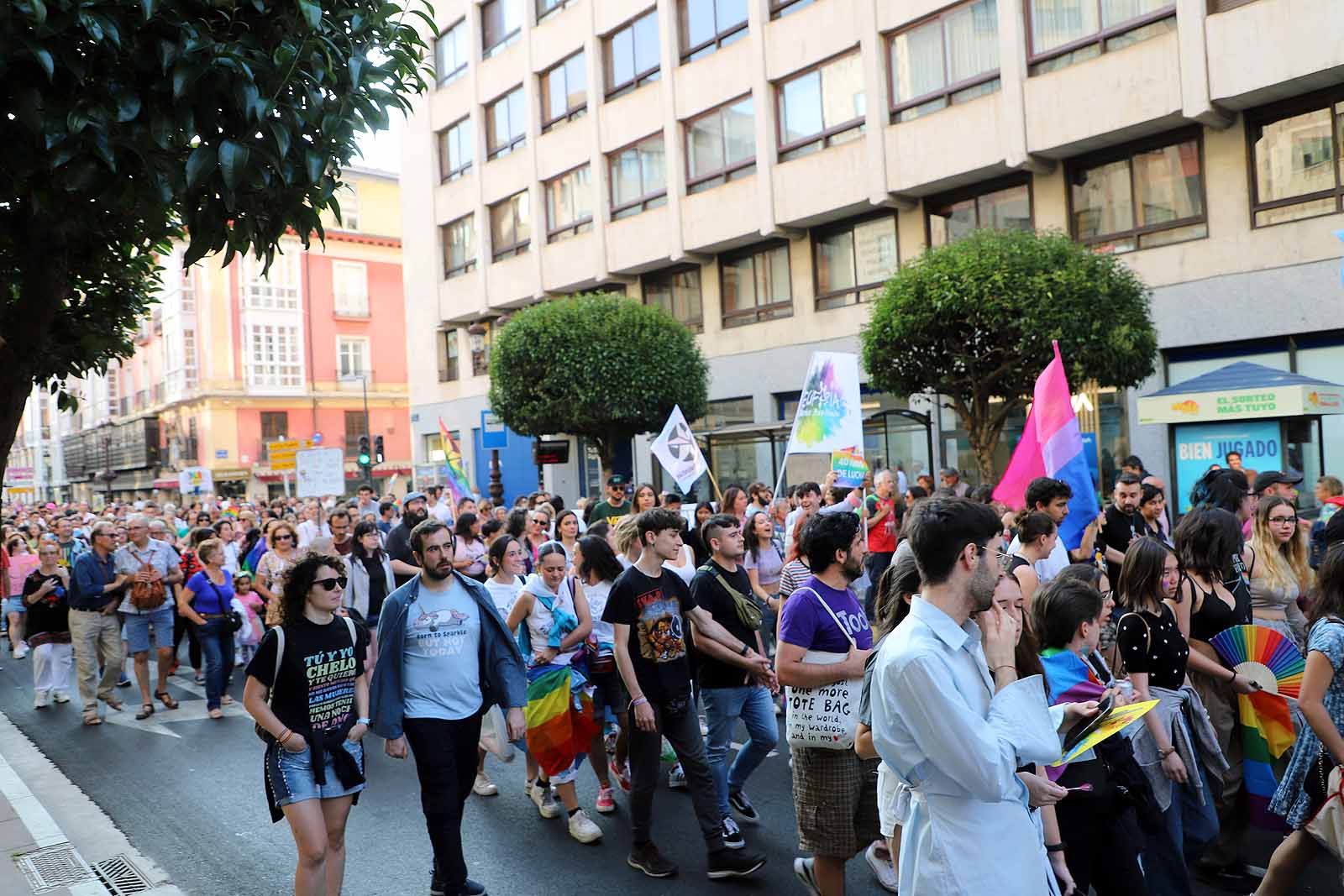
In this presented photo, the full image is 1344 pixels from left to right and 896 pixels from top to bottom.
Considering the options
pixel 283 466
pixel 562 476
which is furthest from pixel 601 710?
pixel 562 476

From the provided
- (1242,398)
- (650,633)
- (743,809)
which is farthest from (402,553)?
(1242,398)

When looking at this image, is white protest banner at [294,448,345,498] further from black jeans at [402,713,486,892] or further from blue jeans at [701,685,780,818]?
black jeans at [402,713,486,892]

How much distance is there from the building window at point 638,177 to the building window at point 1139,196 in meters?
10.3

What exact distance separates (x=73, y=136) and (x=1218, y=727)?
18.5 feet

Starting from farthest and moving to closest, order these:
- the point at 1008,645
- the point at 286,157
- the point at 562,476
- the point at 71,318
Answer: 1. the point at 562,476
2. the point at 71,318
3. the point at 286,157
4. the point at 1008,645

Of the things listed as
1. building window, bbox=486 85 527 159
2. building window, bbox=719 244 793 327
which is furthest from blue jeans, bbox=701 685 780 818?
building window, bbox=486 85 527 159

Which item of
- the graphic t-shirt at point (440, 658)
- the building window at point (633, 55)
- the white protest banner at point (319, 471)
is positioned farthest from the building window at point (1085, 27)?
the graphic t-shirt at point (440, 658)

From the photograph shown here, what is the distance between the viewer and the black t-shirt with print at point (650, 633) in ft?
19.4

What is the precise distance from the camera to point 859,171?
21281mm

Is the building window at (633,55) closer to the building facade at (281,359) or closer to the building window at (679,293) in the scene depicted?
the building window at (679,293)

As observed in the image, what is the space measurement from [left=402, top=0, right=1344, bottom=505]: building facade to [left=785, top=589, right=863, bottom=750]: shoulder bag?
13193 mm

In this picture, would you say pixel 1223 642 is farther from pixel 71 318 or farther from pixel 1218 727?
pixel 71 318

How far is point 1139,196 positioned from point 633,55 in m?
13.6

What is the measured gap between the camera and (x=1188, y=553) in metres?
5.61
